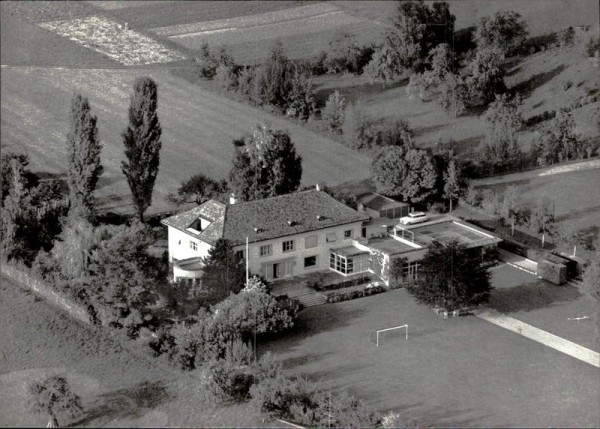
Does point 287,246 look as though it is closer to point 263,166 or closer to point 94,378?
point 263,166

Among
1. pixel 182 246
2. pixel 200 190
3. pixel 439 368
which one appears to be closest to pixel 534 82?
pixel 200 190

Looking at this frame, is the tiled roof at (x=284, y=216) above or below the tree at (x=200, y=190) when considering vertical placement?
above

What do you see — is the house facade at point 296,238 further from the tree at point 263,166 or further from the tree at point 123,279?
the tree at point 123,279

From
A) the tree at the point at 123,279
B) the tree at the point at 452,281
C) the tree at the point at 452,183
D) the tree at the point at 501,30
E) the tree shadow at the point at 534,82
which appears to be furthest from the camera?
the tree at the point at 501,30

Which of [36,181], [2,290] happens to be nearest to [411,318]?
[2,290]

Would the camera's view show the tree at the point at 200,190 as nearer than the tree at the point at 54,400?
No

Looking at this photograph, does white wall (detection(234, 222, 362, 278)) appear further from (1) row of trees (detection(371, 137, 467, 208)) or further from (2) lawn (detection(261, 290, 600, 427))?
(1) row of trees (detection(371, 137, 467, 208))

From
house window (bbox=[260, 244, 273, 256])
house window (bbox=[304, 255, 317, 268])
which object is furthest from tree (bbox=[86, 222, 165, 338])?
house window (bbox=[304, 255, 317, 268])

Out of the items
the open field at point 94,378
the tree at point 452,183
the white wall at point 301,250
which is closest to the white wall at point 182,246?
the white wall at point 301,250
